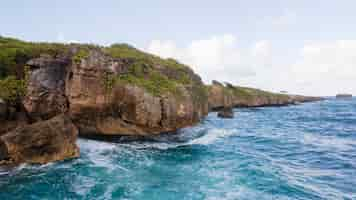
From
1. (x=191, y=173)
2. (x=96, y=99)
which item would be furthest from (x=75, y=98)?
(x=191, y=173)

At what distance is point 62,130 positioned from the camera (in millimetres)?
11094

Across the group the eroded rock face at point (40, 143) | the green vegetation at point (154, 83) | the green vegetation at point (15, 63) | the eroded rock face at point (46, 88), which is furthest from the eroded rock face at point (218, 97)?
the eroded rock face at point (40, 143)

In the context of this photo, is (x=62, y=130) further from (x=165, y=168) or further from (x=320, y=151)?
(x=320, y=151)

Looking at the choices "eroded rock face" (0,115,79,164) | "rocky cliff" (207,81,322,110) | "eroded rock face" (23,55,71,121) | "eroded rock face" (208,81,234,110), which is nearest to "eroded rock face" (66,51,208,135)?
"eroded rock face" (23,55,71,121)

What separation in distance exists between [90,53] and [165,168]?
8548 millimetres

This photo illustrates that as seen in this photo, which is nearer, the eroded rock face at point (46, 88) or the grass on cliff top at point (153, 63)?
the eroded rock face at point (46, 88)

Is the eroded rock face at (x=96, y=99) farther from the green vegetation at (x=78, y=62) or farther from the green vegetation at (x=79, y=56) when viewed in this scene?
the green vegetation at (x=78, y=62)

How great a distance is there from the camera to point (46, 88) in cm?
1292

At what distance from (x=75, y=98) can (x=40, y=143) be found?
11.3ft

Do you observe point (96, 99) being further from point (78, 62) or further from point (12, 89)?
point (12, 89)

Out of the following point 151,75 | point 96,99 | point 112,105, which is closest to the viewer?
point 96,99

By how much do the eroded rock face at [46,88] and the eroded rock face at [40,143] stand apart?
223 centimetres

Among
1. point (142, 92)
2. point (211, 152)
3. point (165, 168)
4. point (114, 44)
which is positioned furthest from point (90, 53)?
point (211, 152)

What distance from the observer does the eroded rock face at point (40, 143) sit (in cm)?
1029
